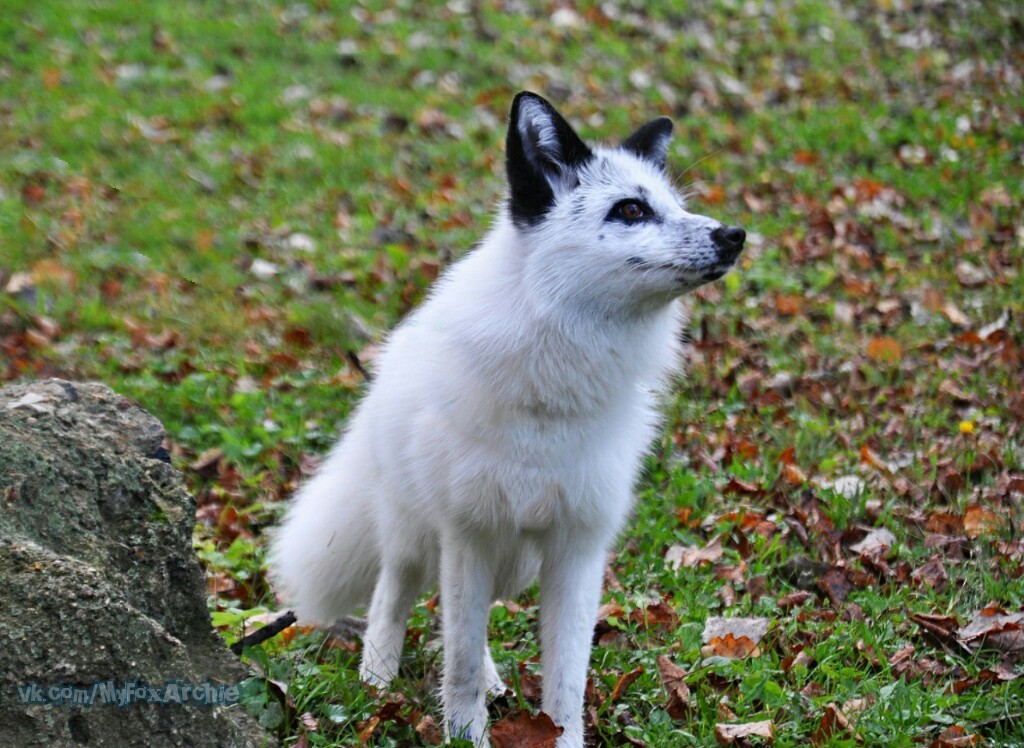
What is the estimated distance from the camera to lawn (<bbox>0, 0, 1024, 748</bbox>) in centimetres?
344

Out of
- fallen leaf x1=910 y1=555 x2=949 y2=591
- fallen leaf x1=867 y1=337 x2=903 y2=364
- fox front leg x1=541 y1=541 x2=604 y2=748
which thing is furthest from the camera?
fallen leaf x1=867 y1=337 x2=903 y2=364

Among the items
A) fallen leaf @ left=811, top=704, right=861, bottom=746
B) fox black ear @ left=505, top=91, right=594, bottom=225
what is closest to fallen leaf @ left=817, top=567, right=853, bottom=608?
fallen leaf @ left=811, top=704, right=861, bottom=746

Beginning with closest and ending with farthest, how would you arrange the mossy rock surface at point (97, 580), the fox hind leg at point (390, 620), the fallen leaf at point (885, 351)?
1. the mossy rock surface at point (97, 580)
2. the fox hind leg at point (390, 620)
3. the fallen leaf at point (885, 351)

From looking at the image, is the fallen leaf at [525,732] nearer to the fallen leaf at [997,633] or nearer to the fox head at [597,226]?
the fox head at [597,226]

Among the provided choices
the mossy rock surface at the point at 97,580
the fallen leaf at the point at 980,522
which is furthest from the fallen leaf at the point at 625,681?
the fallen leaf at the point at 980,522

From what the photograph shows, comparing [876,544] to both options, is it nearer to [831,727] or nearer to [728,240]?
[831,727]

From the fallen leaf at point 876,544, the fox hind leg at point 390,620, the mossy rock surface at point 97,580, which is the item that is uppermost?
the mossy rock surface at point 97,580

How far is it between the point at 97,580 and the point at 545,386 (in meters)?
1.25

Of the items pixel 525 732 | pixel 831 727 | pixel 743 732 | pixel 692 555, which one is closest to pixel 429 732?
pixel 525 732

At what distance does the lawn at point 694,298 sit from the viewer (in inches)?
135

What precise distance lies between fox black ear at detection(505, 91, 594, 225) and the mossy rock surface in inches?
48.7

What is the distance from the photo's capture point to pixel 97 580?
2428 mm

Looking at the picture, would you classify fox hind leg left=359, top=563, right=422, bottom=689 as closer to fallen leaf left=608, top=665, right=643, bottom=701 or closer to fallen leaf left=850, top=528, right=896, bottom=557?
fallen leaf left=608, top=665, right=643, bottom=701

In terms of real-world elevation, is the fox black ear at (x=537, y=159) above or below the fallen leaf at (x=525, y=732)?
above
